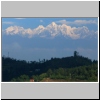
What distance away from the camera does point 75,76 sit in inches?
456

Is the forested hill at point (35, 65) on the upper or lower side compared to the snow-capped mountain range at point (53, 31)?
lower

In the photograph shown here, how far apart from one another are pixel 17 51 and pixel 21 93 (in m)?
1.66

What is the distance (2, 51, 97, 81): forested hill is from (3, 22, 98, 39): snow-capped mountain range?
0.80m

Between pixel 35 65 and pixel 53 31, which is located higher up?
pixel 53 31

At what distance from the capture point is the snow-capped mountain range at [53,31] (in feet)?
37.9

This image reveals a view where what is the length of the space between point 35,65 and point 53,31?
154 centimetres

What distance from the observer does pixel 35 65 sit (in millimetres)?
11672

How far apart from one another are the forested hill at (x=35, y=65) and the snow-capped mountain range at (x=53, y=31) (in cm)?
80

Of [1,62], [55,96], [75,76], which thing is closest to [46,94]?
[55,96]

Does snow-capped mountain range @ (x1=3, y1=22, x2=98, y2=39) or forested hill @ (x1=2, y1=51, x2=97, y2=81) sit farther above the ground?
snow-capped mountain range @ (x1=3, y1=22, x2=98, y2=39)

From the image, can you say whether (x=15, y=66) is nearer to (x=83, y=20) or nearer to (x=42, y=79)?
(x=42, y=79)

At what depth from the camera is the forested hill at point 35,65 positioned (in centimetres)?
1158

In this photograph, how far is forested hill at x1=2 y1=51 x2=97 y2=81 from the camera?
11.6 metres

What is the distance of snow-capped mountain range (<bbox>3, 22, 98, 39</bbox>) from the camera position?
11.6m
